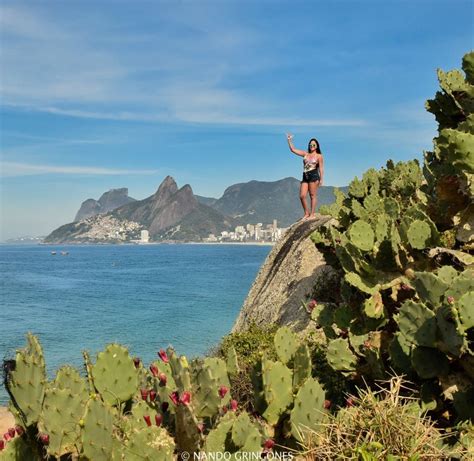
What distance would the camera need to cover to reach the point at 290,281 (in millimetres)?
12195

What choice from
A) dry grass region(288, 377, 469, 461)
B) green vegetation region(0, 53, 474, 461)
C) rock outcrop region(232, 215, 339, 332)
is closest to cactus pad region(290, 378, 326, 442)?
green vegetation region(0, 53, 474, 461)

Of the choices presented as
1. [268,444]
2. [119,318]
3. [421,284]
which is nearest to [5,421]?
[268,444]

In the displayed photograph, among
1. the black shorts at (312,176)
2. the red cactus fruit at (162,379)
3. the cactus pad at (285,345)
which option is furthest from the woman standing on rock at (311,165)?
the red cactus fruit at (162,379)

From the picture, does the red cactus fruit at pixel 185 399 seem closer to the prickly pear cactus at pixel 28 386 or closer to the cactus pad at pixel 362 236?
the prickly pear cactus at pixel 28 386

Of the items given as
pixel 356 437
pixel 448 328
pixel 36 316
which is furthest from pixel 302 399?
pixel 36 316

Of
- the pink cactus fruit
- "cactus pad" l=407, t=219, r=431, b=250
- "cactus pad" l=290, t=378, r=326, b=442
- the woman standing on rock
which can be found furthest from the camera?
the woman standing on rock

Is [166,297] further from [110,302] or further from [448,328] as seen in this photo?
[448,328]

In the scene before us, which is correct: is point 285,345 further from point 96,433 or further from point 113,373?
point 96,433

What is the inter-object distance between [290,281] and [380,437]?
27.4 ft

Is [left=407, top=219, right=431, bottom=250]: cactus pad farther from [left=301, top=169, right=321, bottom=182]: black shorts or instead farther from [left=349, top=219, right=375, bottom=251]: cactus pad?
[left=301, top=169, right=321, bottom=182]: black shorts

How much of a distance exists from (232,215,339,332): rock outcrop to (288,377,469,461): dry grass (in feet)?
18.8

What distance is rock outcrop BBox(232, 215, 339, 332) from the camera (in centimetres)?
1086

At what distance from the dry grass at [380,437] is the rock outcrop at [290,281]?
5744 millimetres

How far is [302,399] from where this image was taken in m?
4.48
